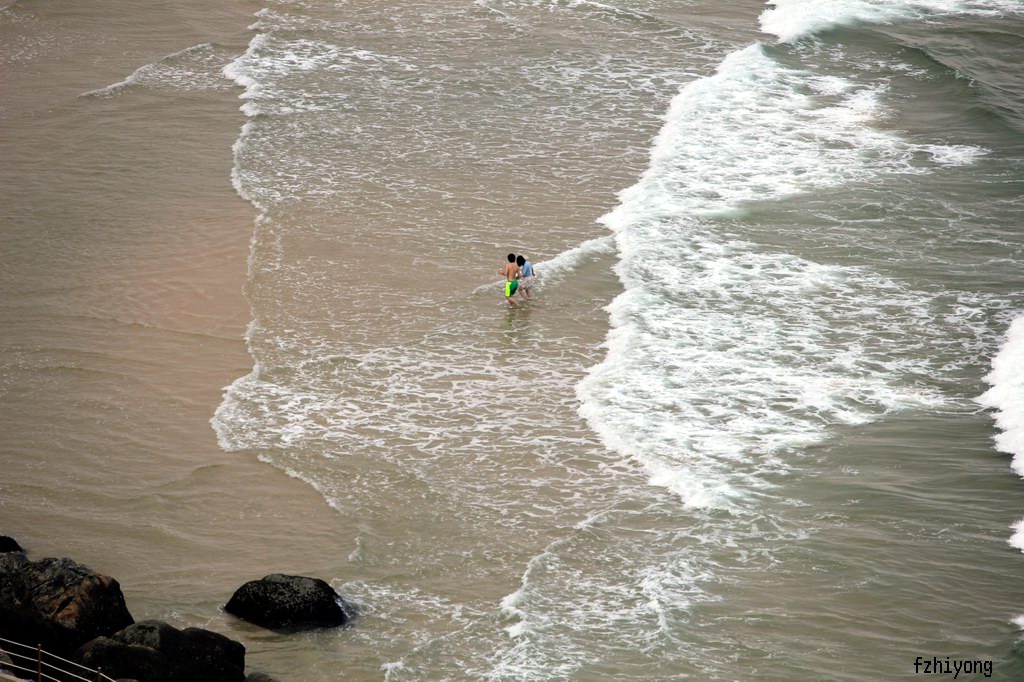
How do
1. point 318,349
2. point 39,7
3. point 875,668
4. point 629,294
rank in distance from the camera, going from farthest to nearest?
point 39,7, point 629,294, point 318,349, point 875,668

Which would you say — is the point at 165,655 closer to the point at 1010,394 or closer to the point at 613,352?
the point at 613,352

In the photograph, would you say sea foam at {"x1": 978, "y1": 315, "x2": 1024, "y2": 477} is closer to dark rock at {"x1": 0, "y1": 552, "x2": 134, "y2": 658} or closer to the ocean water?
the ocean water

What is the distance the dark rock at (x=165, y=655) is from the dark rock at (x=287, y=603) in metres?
0.86

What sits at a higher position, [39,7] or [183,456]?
[39,7]

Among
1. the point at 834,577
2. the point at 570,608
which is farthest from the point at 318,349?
the point at 834,577

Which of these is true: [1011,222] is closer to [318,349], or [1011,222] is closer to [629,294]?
[629,294]

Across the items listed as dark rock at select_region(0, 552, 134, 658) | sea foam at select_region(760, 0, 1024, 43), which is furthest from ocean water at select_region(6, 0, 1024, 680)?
sea foam at select_region(760, 0, 1024, 43)

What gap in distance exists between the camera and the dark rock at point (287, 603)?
38.7ft

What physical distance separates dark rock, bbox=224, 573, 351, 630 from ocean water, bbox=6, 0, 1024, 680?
0.56 ft

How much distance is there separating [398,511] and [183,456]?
9.34ft

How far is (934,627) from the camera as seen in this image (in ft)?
40.9

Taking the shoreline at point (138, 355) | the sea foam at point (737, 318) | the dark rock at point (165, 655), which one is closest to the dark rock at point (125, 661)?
the dark rock at point (165, 655)

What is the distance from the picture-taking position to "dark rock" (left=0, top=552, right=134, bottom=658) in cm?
1097

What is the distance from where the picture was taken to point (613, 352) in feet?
59.5
